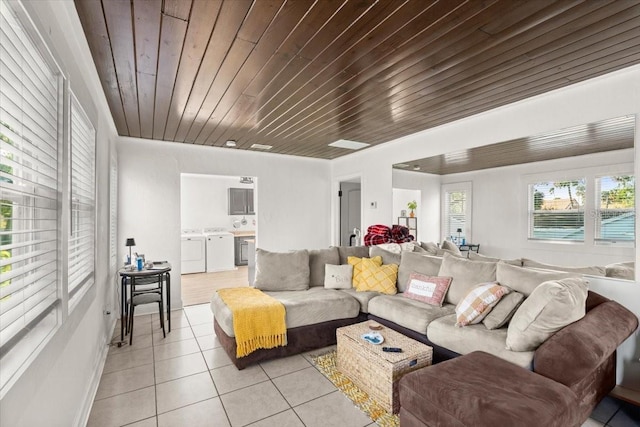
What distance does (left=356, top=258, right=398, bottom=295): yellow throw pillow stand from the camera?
3.64 m

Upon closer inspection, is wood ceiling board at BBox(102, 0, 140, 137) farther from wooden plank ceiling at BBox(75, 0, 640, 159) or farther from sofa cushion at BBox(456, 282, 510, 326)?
sofa cushion at BBox(456, 282, 510, 326)

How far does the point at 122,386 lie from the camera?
2572 mm

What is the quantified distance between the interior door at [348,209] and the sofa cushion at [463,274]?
300 cm

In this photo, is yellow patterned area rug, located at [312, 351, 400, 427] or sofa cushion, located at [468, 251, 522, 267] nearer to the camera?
yellow patterned area rug, located at [312, 351, 400, 427]

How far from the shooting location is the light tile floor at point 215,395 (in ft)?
7.06

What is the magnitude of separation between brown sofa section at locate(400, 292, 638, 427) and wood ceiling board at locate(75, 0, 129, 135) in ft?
8.91

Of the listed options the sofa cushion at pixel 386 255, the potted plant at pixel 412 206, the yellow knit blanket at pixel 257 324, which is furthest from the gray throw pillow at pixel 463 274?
the yellow knit blanket at pixel 257 324

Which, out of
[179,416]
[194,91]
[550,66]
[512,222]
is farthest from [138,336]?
[550,66]

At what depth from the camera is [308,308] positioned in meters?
3.18

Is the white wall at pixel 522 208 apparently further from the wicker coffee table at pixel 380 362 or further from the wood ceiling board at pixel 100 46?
the wood ceiling board at pixel 100 46

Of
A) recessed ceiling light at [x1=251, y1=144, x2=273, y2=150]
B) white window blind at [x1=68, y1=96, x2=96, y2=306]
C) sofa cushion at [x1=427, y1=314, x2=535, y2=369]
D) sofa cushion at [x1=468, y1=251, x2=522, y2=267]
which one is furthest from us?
recessed ceiling light at [x1=251, y1=144, x2=273, y2=150]

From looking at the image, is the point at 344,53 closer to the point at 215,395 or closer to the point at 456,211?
the point at 456,211

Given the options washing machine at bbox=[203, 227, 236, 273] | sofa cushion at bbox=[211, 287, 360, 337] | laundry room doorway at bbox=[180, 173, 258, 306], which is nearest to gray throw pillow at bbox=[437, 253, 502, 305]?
sofa cushion at bbox=[211, 287, 360, 337]

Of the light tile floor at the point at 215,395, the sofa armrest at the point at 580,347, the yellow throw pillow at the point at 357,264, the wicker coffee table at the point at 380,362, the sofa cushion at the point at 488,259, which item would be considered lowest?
the light tile floor at the point at 215,395
